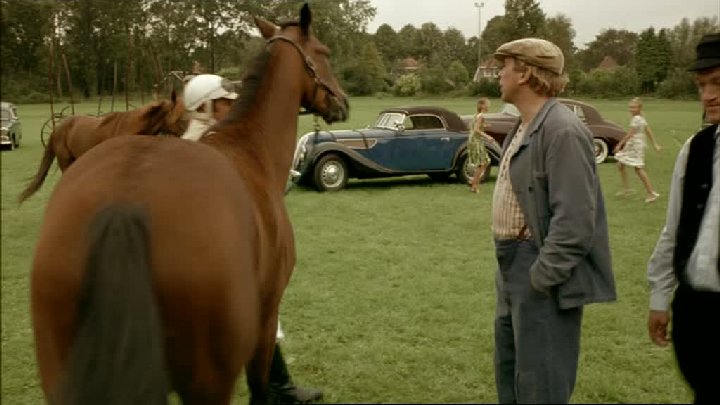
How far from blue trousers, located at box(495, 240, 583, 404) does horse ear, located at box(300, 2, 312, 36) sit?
1816 millimetres

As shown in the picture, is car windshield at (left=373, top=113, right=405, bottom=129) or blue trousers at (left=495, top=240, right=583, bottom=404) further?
car windshield at (left=373, top=113, right=405, bottom=129)

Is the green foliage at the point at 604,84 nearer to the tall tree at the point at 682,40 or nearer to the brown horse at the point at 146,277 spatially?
the tall tree at the point at 682,40

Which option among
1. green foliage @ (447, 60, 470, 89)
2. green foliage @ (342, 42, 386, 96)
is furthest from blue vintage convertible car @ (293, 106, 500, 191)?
green foliage @ (447, 60, 470, 89)

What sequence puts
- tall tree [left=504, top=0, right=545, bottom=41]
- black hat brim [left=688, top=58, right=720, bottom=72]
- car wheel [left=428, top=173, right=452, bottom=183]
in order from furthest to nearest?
tall tree [left=504, top=0, right=545, bottom=41] < car wheel [left=428, top=173, right=452, bottom=183] < black hat brim [left=688, top=58, right=720, bottom=72]

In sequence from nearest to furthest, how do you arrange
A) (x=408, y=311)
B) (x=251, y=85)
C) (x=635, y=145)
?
(x=251, y=85)
(x=408, y=311)
(x=635, y=145)

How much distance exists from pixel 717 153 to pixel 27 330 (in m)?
5.22

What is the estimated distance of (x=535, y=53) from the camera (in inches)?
102

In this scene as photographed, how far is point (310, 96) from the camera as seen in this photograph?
12.6 feet

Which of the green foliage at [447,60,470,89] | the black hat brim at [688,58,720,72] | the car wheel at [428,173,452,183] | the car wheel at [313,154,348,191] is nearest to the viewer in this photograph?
the black hat brim at [688,58,720,72]

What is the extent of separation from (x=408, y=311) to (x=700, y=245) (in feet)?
11.6

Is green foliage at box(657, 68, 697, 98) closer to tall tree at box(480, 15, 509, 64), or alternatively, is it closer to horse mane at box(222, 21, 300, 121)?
tall tree at box(480, 15, 509, 64)

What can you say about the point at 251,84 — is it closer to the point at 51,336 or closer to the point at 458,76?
the point at 51,336

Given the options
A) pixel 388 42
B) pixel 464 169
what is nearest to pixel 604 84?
pixel 464 169

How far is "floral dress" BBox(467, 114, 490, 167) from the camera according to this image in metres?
13.0
